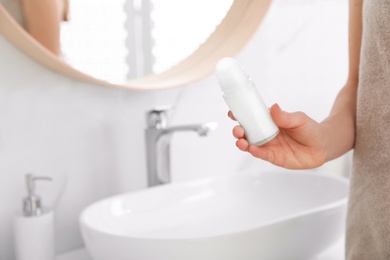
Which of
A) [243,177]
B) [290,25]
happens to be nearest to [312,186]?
[243,177]

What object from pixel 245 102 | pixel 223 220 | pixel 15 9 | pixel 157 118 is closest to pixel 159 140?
pixel 157 118

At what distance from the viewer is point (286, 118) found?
0.58m

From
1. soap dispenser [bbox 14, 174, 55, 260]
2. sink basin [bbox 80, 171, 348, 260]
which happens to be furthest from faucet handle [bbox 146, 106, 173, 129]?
soap dispenser [bbox 14, 174, 55, 260]

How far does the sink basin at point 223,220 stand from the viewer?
70 centimetres

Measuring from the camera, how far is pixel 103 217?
2.81ft

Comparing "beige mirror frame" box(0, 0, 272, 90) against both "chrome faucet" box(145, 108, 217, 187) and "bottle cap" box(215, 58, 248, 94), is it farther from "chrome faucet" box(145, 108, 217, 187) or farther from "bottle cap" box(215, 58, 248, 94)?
"bottle cap" box(215, 58, 248, 94)

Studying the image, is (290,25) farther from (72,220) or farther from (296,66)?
(72,220)

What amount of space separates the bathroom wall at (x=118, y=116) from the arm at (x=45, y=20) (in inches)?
1.7

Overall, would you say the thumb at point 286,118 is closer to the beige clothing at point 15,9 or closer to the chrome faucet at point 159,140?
the chrome faucet at point 159,140

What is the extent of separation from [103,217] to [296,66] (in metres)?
0.66

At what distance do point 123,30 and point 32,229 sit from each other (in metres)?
0.39

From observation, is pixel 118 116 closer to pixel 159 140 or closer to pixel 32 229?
pixel 159 140

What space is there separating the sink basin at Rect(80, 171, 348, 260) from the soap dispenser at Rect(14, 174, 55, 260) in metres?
0.06

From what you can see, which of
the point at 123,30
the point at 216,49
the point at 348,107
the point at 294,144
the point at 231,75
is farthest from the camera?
the point at 216,49
